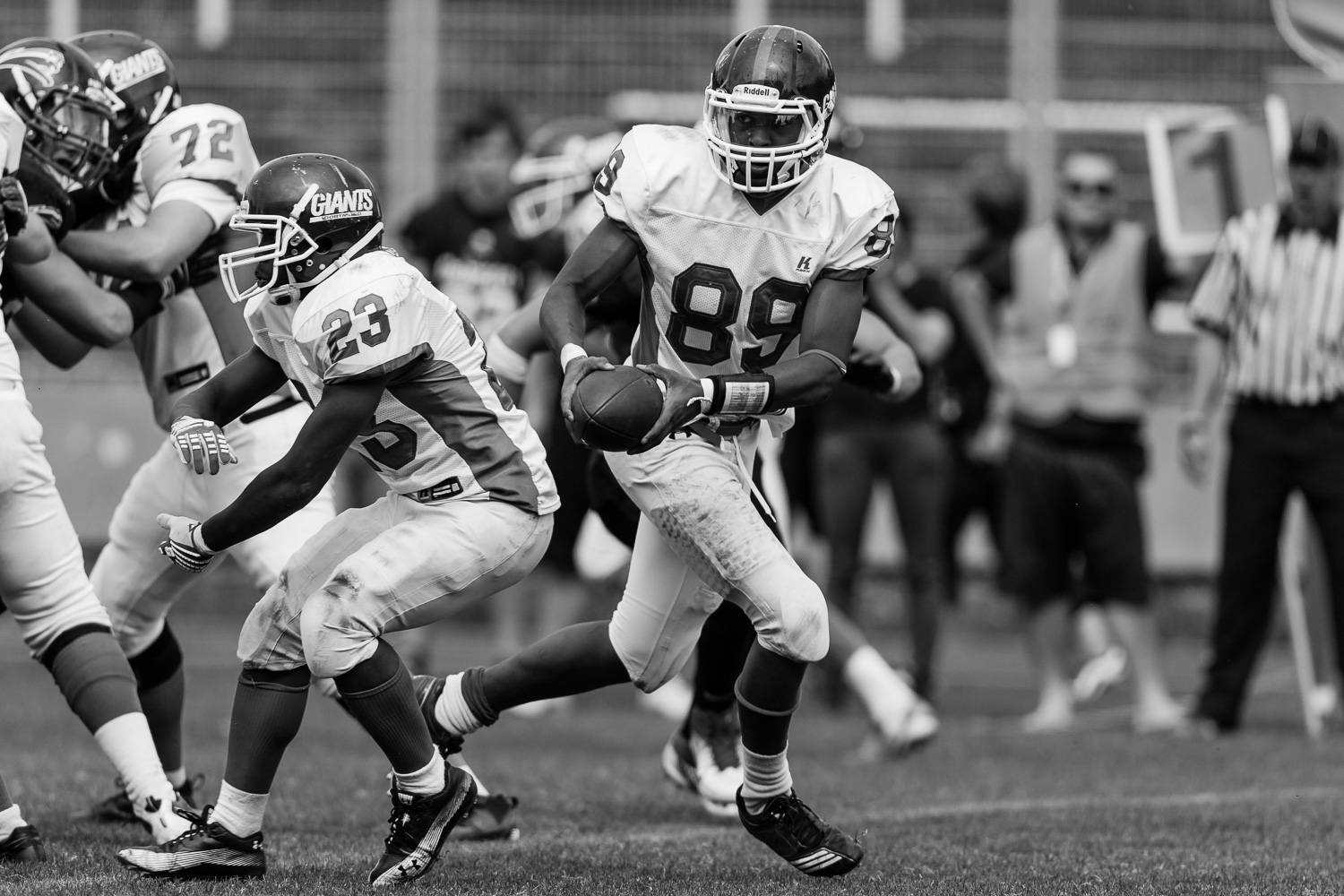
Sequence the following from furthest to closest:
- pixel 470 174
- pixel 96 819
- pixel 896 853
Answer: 1. pixel 470 174
2. pixel 96 819
3. pixel 896 853

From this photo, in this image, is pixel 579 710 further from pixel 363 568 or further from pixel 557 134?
pixel 363 568

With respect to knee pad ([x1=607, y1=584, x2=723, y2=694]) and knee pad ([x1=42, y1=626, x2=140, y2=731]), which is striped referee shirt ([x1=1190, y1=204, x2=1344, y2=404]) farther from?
knee pad ([x1=42, y1=626, x2=140, y2=731])

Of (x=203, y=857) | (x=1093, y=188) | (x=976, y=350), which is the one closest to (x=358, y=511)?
(x=203, y=857)

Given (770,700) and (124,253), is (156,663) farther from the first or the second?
(770,700)

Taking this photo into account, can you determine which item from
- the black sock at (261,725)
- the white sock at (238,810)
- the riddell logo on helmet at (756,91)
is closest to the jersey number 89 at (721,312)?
the riddell logo on helmet at (756,91)

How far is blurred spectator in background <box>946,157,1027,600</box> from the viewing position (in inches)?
344

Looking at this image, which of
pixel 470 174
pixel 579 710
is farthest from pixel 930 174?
pixel 579 710

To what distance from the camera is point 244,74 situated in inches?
452

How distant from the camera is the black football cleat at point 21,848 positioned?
4160 millimetres

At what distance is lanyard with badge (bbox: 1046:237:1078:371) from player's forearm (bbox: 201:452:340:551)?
4688mm

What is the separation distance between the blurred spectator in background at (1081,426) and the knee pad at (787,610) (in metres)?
3.87

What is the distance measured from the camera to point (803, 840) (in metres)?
4.26

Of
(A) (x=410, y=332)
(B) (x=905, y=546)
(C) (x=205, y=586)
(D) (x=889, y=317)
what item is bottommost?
(C) (x=205, y=586)

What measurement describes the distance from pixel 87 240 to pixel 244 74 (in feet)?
23.6
